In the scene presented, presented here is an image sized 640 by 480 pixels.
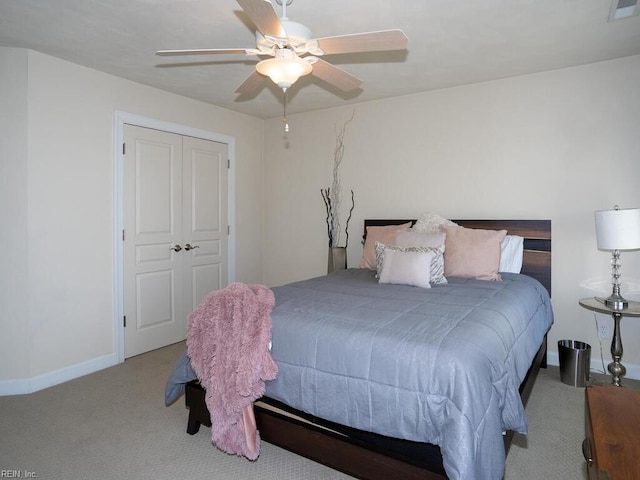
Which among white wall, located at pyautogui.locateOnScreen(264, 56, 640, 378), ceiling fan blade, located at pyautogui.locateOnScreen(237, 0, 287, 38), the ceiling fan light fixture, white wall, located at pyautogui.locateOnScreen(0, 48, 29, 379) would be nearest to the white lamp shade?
white wall, located at pyautogui.locateOnScreen(264, 56, 640, 378)

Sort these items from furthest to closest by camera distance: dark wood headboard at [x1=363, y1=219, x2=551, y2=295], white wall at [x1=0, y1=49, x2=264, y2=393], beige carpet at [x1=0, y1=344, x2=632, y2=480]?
dark wood headboard at [x1=363, y1=219, x2=551, y2=295] < white wall at [x1=0, y1=49, x2=264, y2=393] < beige carpet at [x1=0, y1=344, x2=632, y2=480]

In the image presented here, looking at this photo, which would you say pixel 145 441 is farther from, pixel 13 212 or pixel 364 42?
pixel 364 42

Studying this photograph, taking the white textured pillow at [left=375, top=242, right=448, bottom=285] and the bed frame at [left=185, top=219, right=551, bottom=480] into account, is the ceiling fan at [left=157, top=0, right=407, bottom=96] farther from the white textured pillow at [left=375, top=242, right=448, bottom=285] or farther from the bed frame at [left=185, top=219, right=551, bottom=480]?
the bed frame at [left=185, top=219, right=551, bottom=480]

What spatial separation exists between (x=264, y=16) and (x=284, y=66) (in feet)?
1.23

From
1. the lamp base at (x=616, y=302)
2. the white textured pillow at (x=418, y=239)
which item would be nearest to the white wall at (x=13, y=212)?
the white textured pillow at (x=418, y=239)

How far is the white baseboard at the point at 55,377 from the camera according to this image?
2873 millimetres

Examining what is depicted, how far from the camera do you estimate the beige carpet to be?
1.98 metres

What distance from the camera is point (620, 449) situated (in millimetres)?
1107

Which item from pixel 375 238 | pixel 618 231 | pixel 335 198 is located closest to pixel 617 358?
pixel 618 231

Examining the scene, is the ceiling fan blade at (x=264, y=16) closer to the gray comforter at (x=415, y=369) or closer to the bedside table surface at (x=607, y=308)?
the gray comforter at (x=415, y=369)

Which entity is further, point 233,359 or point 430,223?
point 430,223

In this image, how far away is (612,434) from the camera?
118 centimetres

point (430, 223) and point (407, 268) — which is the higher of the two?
point (430, 223)

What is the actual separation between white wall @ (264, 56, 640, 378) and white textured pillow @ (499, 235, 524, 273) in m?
0.28
